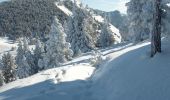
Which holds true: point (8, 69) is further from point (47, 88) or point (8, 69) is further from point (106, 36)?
point (47, 88)

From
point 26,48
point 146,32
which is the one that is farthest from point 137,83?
point 26,48

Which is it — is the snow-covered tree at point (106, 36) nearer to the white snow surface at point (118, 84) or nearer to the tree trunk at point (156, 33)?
the white snow surface at point (118, 84)

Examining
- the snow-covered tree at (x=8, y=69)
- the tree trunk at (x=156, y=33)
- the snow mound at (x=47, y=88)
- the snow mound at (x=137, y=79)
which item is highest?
the tree trunk at (x=156, y=33)

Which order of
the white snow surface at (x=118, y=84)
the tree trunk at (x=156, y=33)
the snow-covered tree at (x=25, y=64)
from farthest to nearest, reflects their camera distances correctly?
the snow-covered tree at (x=25, y=64), the tree trunk at (x=156, y=33), the white snow surface at (x=118, y=84)

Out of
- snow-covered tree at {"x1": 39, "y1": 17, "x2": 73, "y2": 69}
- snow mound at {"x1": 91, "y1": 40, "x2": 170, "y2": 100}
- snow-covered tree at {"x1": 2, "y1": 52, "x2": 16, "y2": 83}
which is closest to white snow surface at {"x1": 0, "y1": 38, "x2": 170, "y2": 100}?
snow mound at {"x1": 91, "y1": 40, "x2": 170, "y2": 100}

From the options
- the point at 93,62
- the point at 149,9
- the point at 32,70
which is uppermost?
the point at 149,9

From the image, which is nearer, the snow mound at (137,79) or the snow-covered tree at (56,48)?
the snow mound at (137,79)

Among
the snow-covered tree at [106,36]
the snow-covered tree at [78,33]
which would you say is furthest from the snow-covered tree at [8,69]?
the snow-covered tree at [106,36]

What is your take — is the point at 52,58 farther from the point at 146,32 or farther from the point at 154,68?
the point at 154,68

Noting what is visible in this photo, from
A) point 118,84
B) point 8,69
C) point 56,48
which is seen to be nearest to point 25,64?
point 8,69

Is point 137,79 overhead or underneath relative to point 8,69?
overhead

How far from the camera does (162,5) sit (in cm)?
2344

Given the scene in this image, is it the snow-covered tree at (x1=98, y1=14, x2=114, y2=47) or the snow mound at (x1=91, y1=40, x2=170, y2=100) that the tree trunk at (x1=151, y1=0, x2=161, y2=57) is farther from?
the snow-covered tree at (x1=98, y1=14, x2=114, y2=47)

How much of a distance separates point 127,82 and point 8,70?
64.6 m
